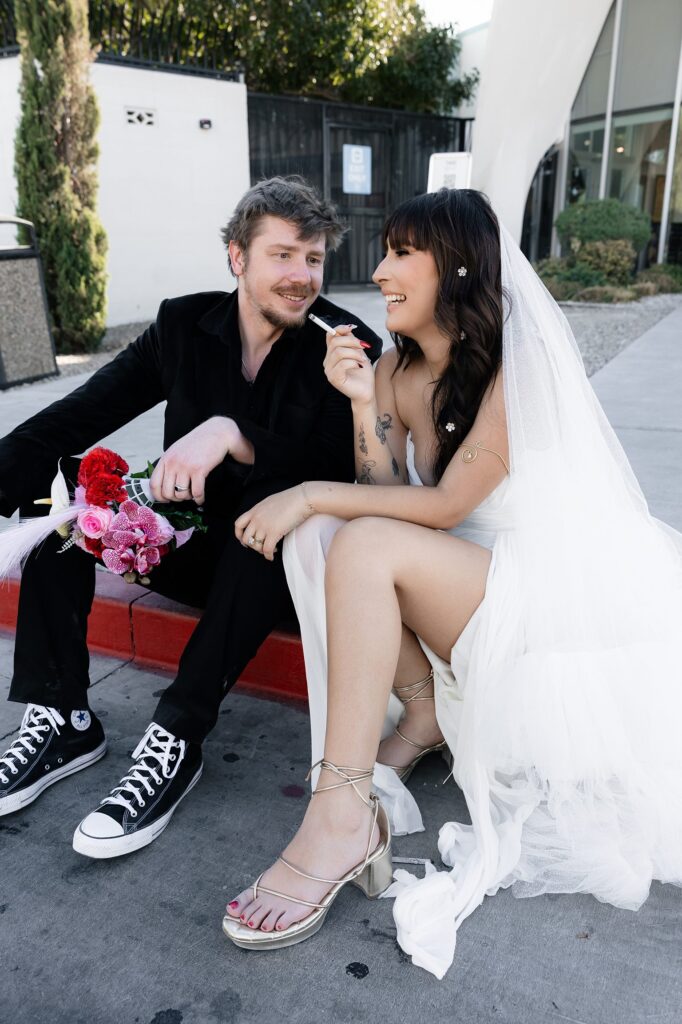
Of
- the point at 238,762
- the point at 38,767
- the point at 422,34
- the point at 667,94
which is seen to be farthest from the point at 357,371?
the point at 422,34

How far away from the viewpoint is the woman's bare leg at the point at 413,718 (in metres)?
2.08

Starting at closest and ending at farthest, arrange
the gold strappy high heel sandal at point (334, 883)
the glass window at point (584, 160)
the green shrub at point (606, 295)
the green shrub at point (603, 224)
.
Answer: the gold strappy high heel sandal at point (334, 883)
the green shrub at point (606, 295)
the green shrub at point (603, 224)
the glass window at point (584, 160)

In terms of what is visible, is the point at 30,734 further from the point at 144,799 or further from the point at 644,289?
the point at 644,289

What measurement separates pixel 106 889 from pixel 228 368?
4.65 feet

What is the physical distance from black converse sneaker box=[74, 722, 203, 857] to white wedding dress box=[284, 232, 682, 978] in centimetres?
35

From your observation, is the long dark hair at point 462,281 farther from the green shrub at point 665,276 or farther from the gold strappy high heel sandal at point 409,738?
the green shrub at point 665,276

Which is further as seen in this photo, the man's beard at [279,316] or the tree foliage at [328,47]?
the tree foliage at [328,47]

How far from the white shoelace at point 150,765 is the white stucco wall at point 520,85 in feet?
34.1

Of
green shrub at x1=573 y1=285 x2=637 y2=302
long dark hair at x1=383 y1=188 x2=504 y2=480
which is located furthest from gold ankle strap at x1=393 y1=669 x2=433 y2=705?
green shrub at x1=573 y1=285 x2=637 y2=302

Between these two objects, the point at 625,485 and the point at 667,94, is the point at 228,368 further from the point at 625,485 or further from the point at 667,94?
the point at 667,94

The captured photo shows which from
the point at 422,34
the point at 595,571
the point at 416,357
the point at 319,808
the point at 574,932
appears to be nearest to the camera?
the point at 574,932

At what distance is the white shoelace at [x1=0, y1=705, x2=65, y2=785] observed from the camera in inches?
80.8

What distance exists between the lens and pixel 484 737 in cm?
183

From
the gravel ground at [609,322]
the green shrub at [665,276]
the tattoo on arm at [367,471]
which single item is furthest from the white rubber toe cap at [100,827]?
the green shrub at [665,276]
